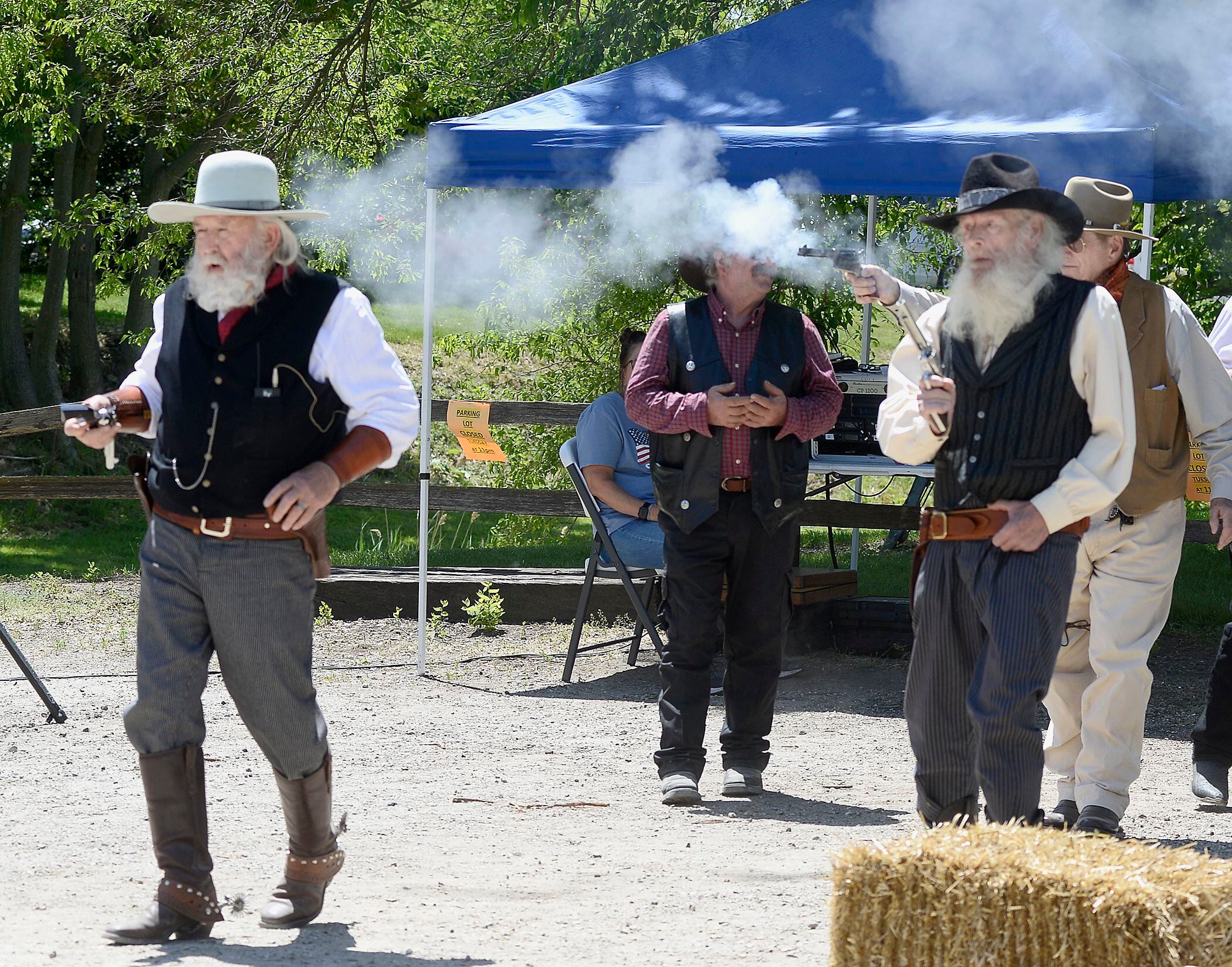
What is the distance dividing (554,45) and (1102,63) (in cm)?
783

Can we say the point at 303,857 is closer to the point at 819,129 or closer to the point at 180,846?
the point at 180,846

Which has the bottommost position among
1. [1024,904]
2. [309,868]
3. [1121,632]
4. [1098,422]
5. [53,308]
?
[309,868]

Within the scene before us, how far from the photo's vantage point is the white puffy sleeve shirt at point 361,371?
356 cm

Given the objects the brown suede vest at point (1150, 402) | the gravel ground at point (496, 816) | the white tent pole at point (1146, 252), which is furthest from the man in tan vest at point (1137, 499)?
the white tent pole at point (1146, 252)

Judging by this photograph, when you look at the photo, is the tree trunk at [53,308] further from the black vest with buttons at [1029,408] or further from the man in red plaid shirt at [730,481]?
the black vest with buttons at [1029,408]

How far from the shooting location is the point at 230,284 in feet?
11.5

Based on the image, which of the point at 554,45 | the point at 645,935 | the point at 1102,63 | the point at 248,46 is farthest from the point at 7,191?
the point at 645,935

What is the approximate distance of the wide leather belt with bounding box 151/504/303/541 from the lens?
3480 mm

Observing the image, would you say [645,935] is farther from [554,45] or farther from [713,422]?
[554,45]

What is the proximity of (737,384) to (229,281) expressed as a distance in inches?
79.9

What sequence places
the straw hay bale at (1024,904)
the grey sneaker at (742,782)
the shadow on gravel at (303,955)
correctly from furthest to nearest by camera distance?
the grey sneaker at (742,782) < the shadow on gravel at (303,955) < the straw hay bale at (1024,904)

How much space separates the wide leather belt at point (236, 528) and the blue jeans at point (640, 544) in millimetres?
3564


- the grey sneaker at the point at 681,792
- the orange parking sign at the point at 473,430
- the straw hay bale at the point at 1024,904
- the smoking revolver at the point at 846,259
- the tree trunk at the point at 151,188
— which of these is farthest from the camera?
the tree trunk at the point at 151,188

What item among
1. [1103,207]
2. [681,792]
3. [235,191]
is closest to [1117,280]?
[1103,207]
